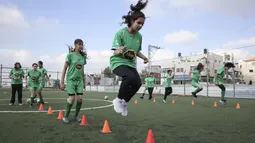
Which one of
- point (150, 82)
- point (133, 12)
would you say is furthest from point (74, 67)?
point (150, 82)

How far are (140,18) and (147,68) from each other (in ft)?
102

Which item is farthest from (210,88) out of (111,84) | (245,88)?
(111,84)

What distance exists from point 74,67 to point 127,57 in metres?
2.48

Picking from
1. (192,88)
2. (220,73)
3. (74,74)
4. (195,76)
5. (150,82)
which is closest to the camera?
(74,74)

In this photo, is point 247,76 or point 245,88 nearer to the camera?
point 245,88

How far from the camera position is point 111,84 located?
35750 mm

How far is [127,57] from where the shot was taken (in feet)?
13.8

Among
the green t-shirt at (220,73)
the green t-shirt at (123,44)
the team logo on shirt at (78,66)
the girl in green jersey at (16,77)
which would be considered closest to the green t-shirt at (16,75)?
the girl in green jersey at (16,77)

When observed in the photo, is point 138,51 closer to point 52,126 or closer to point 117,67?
point 117,67

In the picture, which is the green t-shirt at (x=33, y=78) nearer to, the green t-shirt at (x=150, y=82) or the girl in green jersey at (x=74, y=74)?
the girl in green jersey at (x=74, y=74)

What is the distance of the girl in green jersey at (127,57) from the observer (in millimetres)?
4059

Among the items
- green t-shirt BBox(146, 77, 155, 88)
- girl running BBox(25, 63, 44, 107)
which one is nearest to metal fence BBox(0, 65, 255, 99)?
green t-shirt BBox(146, 77, 155, 88)

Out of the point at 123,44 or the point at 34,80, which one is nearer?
the point at 123,44

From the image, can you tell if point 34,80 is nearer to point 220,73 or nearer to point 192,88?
point 220,73
